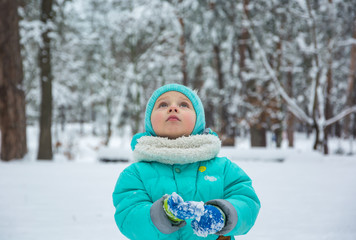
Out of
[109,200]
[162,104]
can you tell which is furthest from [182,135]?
[109,200]

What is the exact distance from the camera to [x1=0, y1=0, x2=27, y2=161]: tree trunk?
894cm

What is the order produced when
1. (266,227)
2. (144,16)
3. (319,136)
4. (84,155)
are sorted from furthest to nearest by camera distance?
1. (84,155)
2. (144,16)
3. (319,136)
4. (266,227)

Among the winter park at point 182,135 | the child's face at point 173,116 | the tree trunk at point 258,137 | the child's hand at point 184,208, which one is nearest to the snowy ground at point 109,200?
the winter park at point 182,135

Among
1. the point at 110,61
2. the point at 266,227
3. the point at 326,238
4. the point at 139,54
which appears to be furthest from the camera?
the point at 110,61

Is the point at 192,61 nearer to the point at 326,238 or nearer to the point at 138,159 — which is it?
the point at 326,238

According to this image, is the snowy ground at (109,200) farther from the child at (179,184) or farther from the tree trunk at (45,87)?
the child at (179,184)

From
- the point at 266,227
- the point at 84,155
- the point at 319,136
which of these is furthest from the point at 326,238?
the point at 84,155

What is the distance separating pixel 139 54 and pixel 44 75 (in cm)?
618

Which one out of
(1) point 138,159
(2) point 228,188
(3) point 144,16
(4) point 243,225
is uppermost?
(3) point 144,16

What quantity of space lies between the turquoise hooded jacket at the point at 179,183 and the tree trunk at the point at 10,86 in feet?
29.2

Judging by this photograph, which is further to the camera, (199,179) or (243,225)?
(199,179)

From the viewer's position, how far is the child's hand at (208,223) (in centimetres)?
133

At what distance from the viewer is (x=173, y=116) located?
178 centimetres

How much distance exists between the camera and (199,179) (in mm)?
1672
